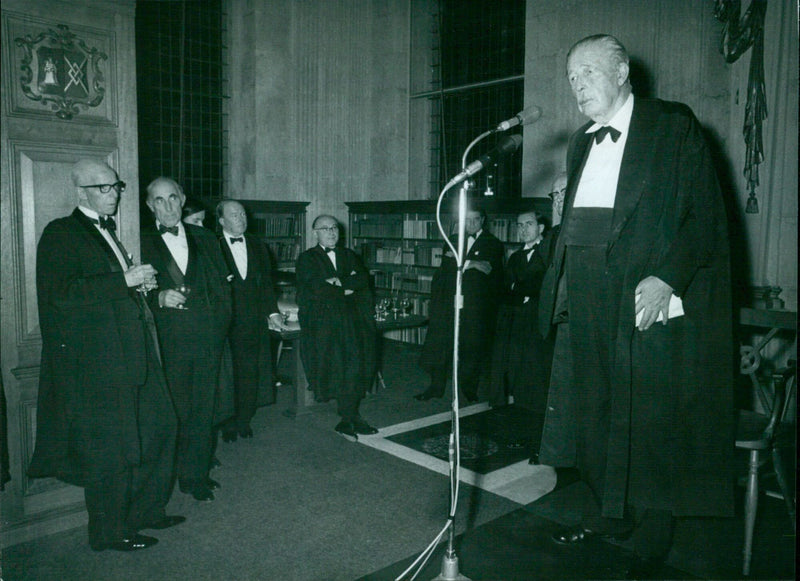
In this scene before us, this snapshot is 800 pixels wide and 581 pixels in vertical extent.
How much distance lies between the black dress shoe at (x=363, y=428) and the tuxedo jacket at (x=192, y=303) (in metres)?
1.47

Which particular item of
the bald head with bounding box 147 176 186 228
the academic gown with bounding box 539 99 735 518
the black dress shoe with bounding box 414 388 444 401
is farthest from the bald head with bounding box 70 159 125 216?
the black dress shoe with bounding box 414 388 444 401

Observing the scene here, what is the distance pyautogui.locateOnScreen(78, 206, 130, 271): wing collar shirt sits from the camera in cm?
279

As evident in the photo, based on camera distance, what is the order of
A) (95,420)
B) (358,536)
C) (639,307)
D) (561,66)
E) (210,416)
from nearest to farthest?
(639,307)
(95,420)
(358,536)
(210,416)
(561,66)

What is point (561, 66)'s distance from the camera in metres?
7.46

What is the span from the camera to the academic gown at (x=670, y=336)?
2006mm

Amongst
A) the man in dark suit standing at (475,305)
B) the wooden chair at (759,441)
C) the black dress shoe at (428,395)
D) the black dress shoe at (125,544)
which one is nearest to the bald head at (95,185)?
the black dress shoe at (125,544)

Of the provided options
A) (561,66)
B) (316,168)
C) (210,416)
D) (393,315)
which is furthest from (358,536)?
(316,168)

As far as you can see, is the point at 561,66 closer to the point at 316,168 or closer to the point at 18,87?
the point at 316,168

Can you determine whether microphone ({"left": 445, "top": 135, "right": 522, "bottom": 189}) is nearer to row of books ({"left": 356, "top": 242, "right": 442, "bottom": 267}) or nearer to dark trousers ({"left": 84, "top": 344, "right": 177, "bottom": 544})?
dark trousers ({"left": 84, "top": 344, "right": 177, "bottom": 544})

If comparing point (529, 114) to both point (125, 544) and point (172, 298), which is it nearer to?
point (172, 298)

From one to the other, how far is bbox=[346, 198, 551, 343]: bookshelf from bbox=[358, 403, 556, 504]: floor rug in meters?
3.08

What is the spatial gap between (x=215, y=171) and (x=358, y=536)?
757 cm

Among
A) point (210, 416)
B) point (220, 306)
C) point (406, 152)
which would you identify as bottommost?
point (210, 416)

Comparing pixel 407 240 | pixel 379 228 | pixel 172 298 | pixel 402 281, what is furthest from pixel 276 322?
pixel 379 228
